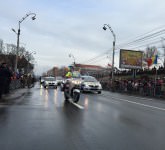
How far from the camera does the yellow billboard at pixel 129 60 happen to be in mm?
45250

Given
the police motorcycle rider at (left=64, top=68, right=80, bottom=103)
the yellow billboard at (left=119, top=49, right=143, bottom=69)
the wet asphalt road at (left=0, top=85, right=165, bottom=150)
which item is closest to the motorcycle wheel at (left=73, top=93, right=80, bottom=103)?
the police motorcycle rider at (left=64, top=68, right=80, bottom=103)

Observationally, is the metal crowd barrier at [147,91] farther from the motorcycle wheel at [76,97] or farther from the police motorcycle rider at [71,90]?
the motorcycle wheel at [76,97]

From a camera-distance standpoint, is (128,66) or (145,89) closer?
(145,89)

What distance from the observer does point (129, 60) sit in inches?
1790

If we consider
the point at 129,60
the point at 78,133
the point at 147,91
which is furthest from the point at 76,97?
the point at 129,60

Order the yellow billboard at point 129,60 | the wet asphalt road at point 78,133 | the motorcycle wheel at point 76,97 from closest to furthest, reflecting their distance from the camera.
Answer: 1. the wet asphalt road at point 78,133
2. the motorcycle wheel at point 76,97
3. the yellow billboard at point 129,60

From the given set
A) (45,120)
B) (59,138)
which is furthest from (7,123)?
(59,138)

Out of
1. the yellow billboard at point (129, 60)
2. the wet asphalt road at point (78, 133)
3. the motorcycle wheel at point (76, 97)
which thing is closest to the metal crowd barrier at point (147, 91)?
the yellow billboard at point (129, 60)

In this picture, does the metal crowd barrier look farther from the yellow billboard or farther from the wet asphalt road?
the wet asphalt road

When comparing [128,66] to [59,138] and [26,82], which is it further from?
[59,138]

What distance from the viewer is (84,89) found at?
29.0 m

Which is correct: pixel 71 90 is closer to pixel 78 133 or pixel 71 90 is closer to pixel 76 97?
pixel 76 97

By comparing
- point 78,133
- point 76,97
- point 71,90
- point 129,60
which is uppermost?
point 129,60

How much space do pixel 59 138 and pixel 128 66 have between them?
39.4 m
